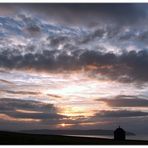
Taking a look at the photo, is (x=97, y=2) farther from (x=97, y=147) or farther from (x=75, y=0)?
(x=97, y=147)

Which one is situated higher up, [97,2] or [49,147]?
[97,2]

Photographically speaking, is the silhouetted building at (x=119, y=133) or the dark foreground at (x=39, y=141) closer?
the dark foreground at (x=39, y=141)

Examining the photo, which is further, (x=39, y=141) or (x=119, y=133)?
(x=119, y=133)

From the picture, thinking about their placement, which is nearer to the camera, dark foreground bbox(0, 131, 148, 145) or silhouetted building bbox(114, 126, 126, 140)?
dark foreground bbox(0, 131, 148, 145)

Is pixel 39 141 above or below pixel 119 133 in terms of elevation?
below

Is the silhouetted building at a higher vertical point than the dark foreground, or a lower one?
higher

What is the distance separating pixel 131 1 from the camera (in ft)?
83.3

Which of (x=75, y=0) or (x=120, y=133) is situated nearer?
(x=75, y=0)

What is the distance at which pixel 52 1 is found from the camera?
25.1 meters

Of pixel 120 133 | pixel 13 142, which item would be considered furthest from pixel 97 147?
pixel 120 133

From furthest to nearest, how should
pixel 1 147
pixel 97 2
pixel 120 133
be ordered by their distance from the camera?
pixel 120 133, pixel 97 2, pixel 1 147

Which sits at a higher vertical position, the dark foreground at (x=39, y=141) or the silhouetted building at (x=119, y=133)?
the silhouetted building at (x=119, y=133)

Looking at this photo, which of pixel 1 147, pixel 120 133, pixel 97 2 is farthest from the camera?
pixel 120 133

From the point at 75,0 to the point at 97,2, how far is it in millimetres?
1615
